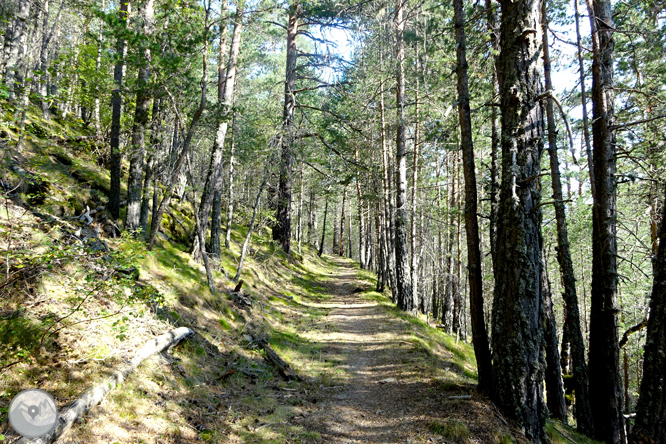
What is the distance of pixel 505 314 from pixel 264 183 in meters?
7.36

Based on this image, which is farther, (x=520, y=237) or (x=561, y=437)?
(x=561, y=437)

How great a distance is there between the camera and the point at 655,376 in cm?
329

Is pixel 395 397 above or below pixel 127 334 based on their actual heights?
below

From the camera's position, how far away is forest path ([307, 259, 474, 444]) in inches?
194

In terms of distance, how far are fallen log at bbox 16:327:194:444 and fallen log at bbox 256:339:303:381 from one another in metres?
2.30

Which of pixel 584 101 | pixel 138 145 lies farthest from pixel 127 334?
pixel 584 101

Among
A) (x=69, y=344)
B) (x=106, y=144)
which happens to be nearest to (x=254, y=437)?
(x=69, y=344)

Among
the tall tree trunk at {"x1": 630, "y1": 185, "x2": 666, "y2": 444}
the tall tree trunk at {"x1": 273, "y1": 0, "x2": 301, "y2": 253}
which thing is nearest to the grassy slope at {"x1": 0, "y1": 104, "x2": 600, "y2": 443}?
the tall tree trunk at {"x1": 630, "y1": 185, "x2": 666, "y2": 444}

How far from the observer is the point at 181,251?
9.62m

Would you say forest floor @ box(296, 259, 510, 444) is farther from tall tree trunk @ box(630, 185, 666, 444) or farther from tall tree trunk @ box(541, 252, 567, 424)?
tall tree trunk @ box(541, 252, 567, 424)

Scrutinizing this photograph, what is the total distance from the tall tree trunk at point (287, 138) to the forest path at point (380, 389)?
5273mm

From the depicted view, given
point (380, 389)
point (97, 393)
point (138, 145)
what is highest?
point (138, 145)

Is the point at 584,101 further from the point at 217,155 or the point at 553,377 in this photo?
the point at 217,155

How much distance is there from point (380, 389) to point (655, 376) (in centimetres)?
430
